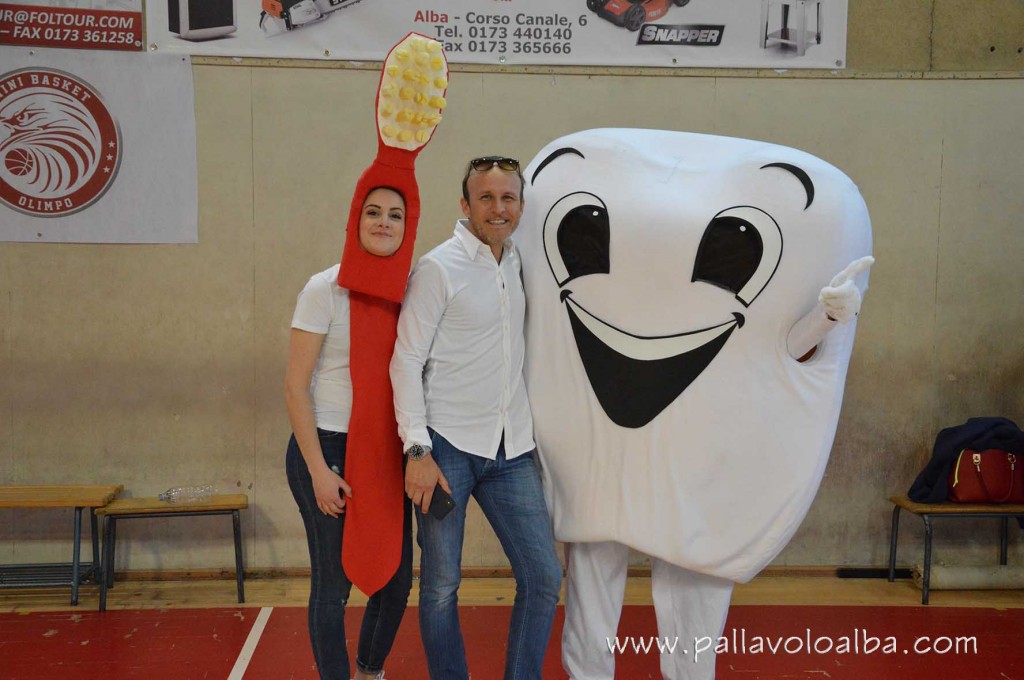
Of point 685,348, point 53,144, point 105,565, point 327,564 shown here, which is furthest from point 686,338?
point 53,144

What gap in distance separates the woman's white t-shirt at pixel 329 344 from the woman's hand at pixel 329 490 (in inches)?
4.8

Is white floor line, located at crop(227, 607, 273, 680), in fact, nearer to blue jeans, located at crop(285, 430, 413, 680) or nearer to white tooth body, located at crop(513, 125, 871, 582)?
blue jeans, located at crop(285, 430, 413, 680)

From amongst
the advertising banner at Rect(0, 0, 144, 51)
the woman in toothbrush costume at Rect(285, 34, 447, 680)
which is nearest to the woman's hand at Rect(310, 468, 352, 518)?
the woman in toothbrush costume at Rect(285, 34, 447, 680)

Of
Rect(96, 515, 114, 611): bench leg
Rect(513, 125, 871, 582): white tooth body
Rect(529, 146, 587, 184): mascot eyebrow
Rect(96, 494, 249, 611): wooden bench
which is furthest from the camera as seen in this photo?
Rect(96, 494, 249, 611): wooden bench

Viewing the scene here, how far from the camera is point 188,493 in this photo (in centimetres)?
384

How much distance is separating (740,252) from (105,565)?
107 inches

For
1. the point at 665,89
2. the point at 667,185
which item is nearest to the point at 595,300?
the point at 667,185

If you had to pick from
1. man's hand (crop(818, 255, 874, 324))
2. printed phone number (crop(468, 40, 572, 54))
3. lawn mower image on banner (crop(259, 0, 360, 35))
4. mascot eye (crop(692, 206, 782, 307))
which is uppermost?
lawn mower image on banner (crop(259, 0, 360, 35))

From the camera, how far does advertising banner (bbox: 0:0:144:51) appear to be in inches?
144

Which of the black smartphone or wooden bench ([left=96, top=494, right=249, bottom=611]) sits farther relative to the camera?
wooden bench ([left=96, top=494, right=249, bottom=611])

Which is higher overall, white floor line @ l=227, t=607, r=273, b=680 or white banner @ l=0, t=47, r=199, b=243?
white banner @ l=0, t=47, r=199, b=243

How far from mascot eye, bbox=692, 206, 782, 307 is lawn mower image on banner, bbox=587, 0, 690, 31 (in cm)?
185

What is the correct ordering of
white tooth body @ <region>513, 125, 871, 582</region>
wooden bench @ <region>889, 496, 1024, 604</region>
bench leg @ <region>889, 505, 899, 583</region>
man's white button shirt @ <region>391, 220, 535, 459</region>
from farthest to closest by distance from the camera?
bench leg @ <region>889, 505, 899, 583</region>, wooden bench @ <region>889, 496, 1024, 604</region>, white tooth body @ <region>513, 125, 871, 582</region>, man's white button shirt @ <region>391, 220, 535, 459</region>

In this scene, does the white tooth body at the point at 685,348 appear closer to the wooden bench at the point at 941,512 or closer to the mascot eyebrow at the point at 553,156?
the mascot eyebrow at the point at 553,156
